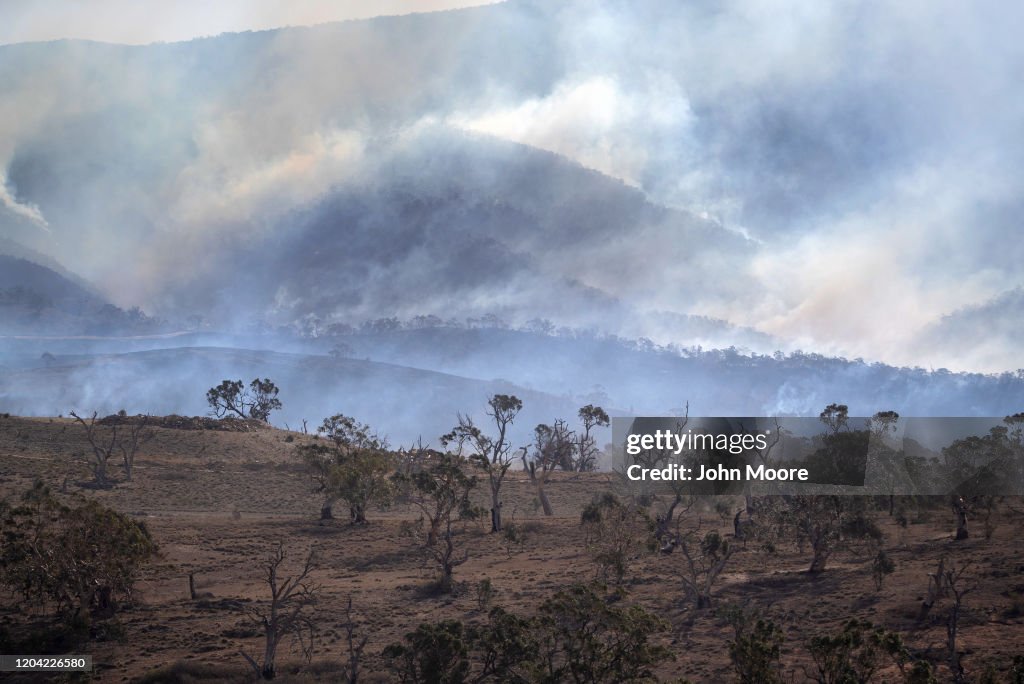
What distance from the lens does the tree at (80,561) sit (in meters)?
39.8

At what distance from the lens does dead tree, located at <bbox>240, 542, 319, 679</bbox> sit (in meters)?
34.0

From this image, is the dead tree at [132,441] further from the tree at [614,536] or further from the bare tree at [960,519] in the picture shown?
the bare tree at [960,519]

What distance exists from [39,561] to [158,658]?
8268mm

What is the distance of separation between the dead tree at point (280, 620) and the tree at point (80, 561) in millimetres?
5976

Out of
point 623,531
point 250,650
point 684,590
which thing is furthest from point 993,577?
point 250,650

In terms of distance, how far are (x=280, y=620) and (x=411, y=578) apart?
1118cm

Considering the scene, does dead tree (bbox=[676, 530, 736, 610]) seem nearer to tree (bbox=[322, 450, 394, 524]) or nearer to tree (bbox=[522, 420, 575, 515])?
tree (bbox=[322, 450, 394, 524])

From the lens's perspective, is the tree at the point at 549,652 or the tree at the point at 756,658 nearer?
the tree at the point at 756,658

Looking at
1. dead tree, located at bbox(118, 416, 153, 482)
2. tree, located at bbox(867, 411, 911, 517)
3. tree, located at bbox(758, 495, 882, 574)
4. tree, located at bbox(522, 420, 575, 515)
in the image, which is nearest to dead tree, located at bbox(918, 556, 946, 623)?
tree, located at bbox(758, 495, 882, 574)

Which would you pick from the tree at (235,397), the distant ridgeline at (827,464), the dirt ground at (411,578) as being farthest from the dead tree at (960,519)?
the tree at (235,397)

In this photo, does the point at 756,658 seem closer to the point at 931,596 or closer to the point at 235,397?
the point at 931,596

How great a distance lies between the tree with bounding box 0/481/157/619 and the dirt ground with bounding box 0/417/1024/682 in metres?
1.48

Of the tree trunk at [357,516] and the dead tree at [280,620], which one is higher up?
the tree trunk at [357,516]

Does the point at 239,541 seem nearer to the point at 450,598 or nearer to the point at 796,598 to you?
the point at 450,598
